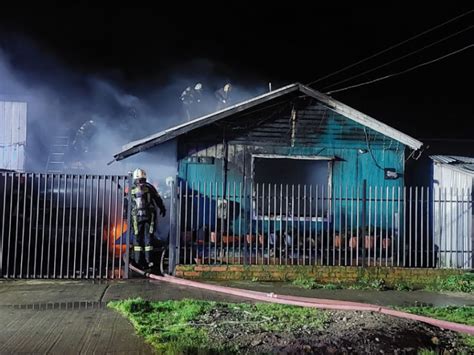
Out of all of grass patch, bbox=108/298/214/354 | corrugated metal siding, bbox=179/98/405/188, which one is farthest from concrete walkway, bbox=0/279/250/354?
corrugated metal siding, bbox=179/98/405/188

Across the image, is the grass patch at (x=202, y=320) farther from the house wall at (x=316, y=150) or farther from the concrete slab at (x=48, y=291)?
the house wall at (x=316, y=150)

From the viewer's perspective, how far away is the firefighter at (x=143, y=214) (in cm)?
962

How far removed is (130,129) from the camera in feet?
58.5

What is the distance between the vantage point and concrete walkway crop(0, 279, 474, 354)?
16.8ft

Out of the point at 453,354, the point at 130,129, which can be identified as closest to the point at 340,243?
the point at 453,354

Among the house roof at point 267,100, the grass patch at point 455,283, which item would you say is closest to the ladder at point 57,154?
the house roof at point 267,100

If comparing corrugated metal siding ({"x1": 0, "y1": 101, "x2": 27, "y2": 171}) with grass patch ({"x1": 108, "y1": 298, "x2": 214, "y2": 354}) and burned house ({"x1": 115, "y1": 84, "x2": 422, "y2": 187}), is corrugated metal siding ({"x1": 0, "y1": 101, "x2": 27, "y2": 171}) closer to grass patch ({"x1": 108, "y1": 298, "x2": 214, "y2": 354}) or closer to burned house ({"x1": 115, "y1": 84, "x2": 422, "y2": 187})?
burned house ({"x1": 115, "y1": 84, "x2": 422, "y2": 187})

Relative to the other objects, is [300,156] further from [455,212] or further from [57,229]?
[57,229]

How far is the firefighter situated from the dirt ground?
386cm

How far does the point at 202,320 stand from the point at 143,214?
391 cm

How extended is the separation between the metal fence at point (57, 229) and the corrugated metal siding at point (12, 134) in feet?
29.4

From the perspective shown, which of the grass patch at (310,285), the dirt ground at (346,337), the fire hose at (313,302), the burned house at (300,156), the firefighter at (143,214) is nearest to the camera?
the dirt ground at (346,337)

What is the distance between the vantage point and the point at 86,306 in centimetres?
692

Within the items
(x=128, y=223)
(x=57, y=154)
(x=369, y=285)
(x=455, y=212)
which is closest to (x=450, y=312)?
(x=369, y=285)
